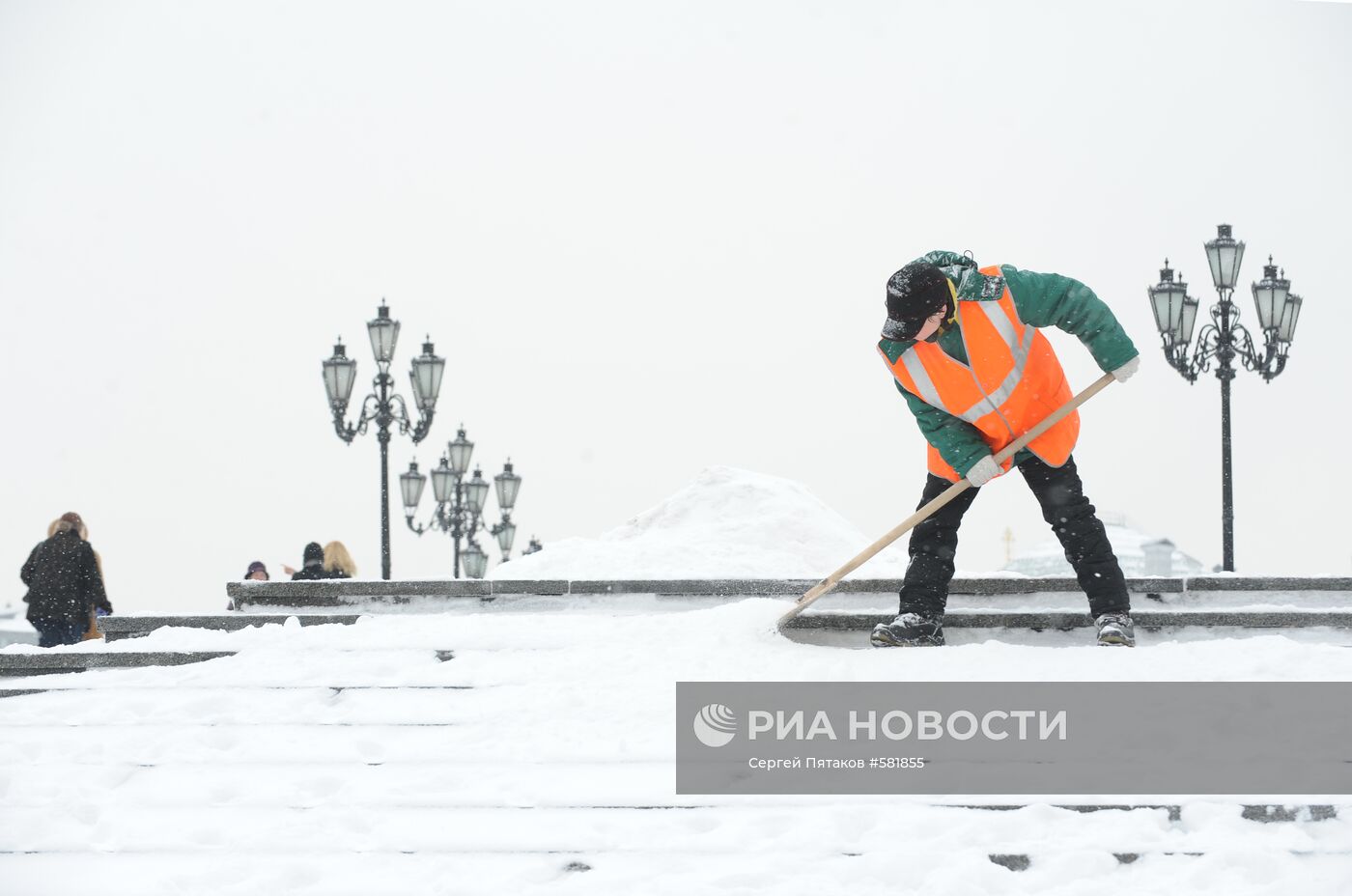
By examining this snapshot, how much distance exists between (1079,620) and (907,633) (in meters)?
0.86

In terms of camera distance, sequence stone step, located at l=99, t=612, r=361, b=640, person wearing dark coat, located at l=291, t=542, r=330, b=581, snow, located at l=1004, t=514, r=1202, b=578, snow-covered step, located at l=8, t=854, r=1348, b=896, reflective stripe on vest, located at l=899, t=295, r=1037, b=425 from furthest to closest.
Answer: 1. snow, located at l=1004, t=514, r=1202, b=578
2. person wearing dark coat, located at l=291, t=542, r=330, b=581
3. stone step, located at l=99, t=612, r=361, b=640
4. reflective stripe on vest, located at l=899, t=295, r=1037, b=425
5. snow-covered step, located at l=8, t=854, r=1348, b=896

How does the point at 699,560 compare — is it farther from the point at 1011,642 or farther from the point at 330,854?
the point at 330,854

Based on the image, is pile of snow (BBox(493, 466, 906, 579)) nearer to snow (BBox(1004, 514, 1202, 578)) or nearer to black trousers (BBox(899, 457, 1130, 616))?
black trousers (BBox(899, 457, 1130, 616))

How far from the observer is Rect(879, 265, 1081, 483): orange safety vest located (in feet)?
15.7

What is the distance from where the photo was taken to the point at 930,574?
5.09 meters

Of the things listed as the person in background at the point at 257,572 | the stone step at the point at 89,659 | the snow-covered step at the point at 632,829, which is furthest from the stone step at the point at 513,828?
the person in background at the point at 257,572

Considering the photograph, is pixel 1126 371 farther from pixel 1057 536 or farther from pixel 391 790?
pixel 391 790

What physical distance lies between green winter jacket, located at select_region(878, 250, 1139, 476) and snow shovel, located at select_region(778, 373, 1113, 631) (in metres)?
0.07

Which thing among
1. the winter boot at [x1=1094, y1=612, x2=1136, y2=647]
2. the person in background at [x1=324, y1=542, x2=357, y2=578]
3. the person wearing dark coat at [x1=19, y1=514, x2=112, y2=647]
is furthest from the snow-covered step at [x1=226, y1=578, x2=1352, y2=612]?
the person in background at [x1=324, y1=542, x2=357, y2=578]

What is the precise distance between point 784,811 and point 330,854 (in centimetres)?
125

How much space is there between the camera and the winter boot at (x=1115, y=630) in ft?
15.8

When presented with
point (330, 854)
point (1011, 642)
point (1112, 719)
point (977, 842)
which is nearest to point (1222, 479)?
point (1011, 642)

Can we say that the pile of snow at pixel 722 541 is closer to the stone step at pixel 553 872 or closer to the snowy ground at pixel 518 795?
the snowy ground at pixel 518 795

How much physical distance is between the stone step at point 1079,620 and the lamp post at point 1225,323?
24.1 feet
